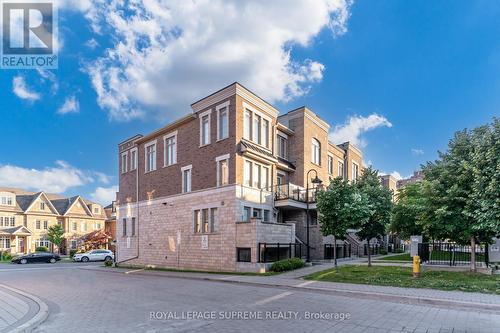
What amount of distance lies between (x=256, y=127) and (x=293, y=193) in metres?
5.38

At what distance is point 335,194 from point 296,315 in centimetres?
1132

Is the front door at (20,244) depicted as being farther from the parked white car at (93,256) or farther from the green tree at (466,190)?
the green tree at (466,190)

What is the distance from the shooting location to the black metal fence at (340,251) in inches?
988

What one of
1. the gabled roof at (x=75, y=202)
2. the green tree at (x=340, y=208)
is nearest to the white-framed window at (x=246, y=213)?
the green tree at (x=340, y=208)

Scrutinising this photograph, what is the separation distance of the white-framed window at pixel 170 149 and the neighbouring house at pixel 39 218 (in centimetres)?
3725

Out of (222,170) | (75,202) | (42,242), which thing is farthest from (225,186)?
(75,202)

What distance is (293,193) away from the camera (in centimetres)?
2545

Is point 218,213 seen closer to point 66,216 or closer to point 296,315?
point 296,315

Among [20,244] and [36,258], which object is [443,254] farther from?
[20,244]

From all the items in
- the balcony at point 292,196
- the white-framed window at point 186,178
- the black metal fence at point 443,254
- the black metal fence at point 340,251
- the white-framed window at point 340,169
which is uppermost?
the white-framed window at point 340,169

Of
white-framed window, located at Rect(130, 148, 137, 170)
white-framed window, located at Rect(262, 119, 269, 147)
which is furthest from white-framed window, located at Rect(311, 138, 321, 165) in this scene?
white-framed window, located at Rect(130, 148, 137, 170)

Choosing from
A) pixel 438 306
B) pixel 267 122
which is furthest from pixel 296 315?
pixel 267 122

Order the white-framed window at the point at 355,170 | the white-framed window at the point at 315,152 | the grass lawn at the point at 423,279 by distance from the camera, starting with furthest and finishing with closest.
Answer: the white-framed window at the point at 355,170 < the white-framed window at the point at 315,152 < the grass lawn at the point at 423,279

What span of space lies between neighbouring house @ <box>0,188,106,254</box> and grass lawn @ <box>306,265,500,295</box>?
51.8 m
